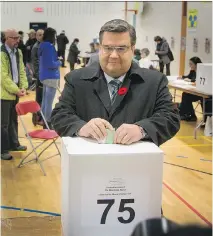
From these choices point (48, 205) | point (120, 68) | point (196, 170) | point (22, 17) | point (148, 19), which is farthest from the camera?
point (22, 17)

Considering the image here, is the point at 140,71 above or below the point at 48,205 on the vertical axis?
above

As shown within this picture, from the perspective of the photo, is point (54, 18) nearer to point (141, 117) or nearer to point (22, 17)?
point (22, 17)

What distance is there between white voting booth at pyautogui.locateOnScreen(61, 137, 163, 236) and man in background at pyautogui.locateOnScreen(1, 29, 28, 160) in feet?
11.8

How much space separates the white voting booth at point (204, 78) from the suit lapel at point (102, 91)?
15.7ft

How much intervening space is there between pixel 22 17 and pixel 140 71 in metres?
19.5

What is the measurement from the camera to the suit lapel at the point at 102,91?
1.52 metres

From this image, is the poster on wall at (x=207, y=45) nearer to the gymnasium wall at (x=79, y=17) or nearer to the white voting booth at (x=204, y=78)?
the gymnasium wall at (x=79, y=17)

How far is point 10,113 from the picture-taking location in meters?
4.95

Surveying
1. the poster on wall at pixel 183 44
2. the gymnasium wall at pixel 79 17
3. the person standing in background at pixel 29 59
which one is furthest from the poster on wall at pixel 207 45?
the gymnasium wall at pixel 79 17

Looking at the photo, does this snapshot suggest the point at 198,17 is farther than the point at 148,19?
No

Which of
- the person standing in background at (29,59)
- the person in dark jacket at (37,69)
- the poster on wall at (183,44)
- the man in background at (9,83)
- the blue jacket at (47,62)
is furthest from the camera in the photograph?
the poster on wall at (183,44)

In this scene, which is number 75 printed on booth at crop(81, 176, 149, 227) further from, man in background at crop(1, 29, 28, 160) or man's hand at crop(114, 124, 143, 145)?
man in background at crop(1, 29, 28, 160)

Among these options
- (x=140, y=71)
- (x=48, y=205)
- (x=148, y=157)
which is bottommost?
(x=48, y=205)

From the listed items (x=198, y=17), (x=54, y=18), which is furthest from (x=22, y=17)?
(x=198, y=17)
